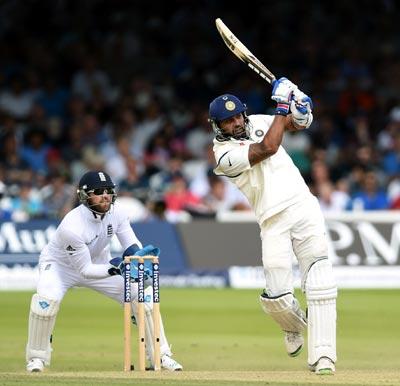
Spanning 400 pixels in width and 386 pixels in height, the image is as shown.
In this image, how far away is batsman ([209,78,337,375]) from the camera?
823 centimetres

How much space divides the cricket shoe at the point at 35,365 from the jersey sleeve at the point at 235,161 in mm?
1862

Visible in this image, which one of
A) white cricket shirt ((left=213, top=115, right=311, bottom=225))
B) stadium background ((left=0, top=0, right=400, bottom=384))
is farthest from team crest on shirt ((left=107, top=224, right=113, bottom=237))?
stadium background ((left=0, top=0, right=400, bottom=384))

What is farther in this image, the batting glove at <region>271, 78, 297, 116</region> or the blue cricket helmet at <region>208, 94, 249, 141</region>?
the blue cricket helmet at <region>208, 94, 249, 141</region>

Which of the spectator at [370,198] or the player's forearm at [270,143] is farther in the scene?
the spectator at [370,198]

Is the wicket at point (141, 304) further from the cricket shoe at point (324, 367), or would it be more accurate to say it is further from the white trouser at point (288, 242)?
the cricket shoe at point (324, 367)

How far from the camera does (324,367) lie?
8188 millimetres

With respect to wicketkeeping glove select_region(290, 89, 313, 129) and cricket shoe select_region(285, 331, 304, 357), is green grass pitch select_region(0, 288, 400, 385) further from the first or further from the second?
wicketkeeping glove select_region(290, 89, 313, 129)

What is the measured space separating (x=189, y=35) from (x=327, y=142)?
9.96 ft

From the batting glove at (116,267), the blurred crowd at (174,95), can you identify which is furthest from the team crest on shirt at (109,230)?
the blurred crowd at (174,95)

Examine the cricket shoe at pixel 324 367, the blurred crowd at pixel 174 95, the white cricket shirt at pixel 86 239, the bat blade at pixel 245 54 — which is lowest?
the cricket shoe at pixel 324 367

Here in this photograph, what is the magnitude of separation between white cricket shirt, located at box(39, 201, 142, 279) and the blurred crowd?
7920 mm

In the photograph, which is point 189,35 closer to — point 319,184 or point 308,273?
point 319,184

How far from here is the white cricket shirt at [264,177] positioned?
831 cm

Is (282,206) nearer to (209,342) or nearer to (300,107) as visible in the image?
(300,107)
